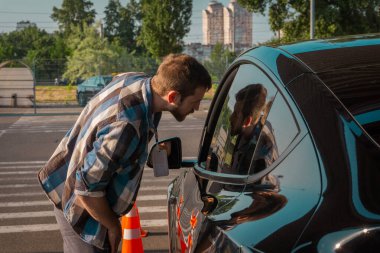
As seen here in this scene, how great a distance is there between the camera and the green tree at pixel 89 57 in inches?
1468

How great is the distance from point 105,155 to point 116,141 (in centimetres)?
7

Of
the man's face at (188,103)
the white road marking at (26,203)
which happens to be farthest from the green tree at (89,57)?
the man's face at (188,103)

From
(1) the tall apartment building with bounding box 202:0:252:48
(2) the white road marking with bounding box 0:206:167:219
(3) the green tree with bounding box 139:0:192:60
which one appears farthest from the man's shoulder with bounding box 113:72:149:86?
(1) the tall apartment building with bounding box 202:0:252:48

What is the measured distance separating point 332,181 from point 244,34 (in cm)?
14386

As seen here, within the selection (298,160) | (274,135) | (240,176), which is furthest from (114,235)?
→ (298,160)

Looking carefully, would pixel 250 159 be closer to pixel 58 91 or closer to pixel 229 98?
pixel 229 98

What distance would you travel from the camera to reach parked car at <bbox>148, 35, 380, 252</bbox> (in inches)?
61.2

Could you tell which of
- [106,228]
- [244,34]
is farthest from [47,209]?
[244,34]

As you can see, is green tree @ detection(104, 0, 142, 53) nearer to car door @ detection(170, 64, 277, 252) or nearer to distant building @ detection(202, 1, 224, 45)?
distant building @ detection(202, 1, 224, 45)

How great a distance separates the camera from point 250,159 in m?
2.21

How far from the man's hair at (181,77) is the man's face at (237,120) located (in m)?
0.17

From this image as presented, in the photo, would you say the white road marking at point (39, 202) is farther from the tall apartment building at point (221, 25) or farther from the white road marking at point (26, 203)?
the tall apartment building at point (221, 25)

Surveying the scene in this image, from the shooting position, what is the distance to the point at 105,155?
253 centimetres

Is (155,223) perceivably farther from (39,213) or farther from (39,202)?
(39,202)
